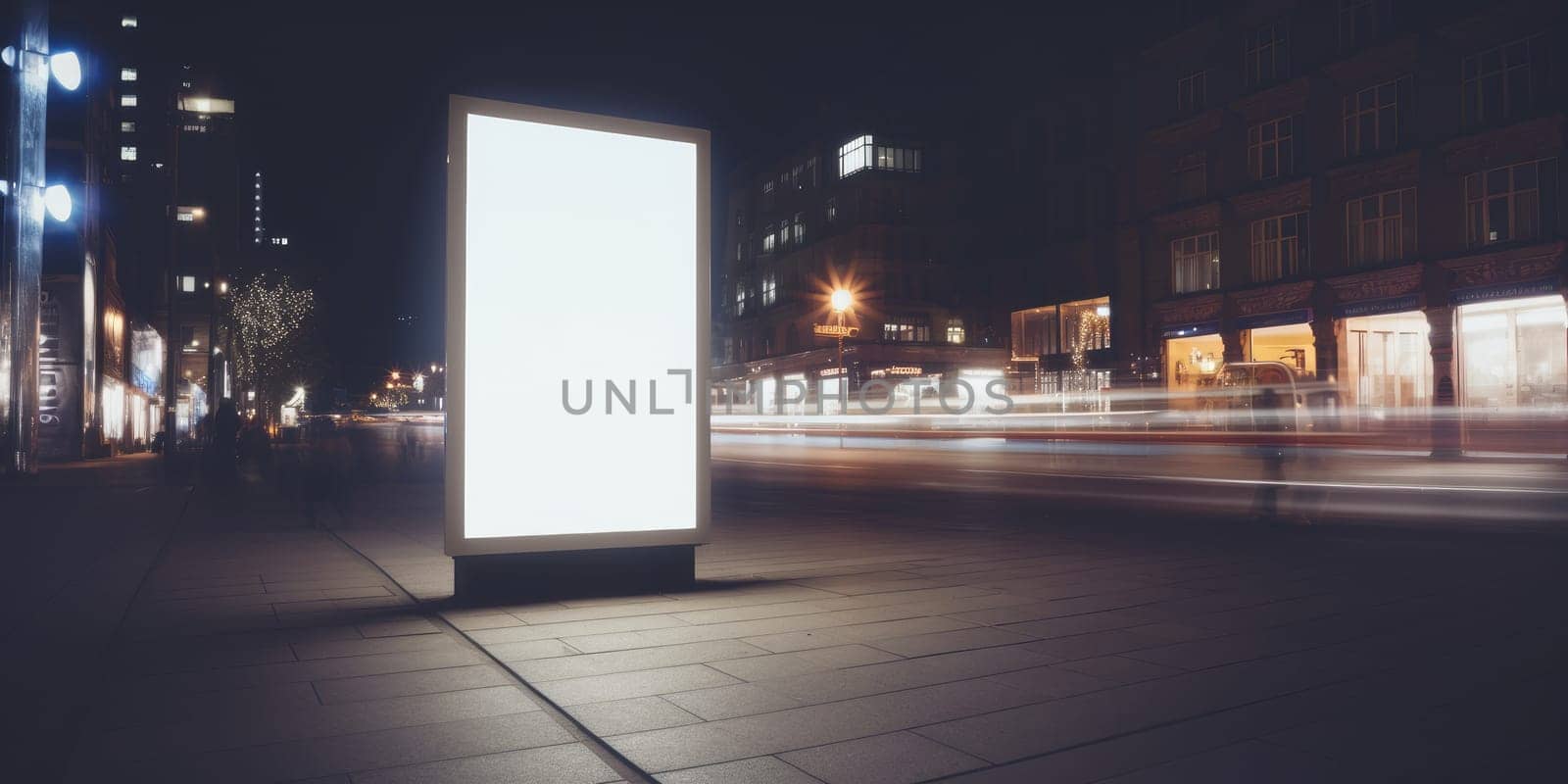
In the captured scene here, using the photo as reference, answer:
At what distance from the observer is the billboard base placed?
6918mm

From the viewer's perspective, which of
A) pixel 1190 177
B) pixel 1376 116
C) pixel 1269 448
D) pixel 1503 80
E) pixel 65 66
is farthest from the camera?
pixel 1190 177

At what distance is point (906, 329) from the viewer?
2352 inches

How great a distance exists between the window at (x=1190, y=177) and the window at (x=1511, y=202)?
10.1 m

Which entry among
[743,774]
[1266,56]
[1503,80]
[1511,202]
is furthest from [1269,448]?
[1266,56]

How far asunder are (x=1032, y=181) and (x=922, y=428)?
20035 millimetres

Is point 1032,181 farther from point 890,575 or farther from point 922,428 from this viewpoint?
point 890,575

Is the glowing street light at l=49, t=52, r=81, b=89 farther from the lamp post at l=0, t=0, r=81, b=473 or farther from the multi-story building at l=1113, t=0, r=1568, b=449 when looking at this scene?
the multi-story building at l=1113, t=0, r=1568, b=449

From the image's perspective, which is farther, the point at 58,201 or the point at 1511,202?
the point at 58,201

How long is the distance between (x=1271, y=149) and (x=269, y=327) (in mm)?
53019

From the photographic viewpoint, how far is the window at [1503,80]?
29.0m

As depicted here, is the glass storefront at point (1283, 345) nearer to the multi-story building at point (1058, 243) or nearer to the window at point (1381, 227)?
the window at point (1381, 227)

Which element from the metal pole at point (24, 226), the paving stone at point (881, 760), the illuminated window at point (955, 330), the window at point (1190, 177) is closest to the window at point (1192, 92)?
the window at point (1190, 177)

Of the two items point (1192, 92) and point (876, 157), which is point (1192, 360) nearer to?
point (1192, 92)

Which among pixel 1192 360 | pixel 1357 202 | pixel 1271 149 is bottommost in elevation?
pixel 1192 360
